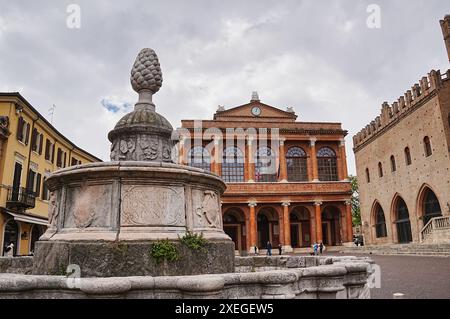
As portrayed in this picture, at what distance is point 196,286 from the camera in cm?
328

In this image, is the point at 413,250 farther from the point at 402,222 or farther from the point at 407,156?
the point at 407,156

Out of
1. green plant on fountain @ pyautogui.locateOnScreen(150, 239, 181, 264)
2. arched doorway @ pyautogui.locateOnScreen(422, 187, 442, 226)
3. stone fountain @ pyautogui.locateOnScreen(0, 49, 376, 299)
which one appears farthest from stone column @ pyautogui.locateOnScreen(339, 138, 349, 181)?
green plant on fountain @ pyautogui.locateOnScreen(150, 239, 181, 264)

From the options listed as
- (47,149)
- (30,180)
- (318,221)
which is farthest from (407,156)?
(30,180)

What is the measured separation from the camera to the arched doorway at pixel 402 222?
28.0 metres

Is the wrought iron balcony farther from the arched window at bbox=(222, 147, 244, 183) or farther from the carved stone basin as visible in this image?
the arched window at bbox=(222, 147, 244, 183)

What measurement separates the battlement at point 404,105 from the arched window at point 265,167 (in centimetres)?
Result: 992

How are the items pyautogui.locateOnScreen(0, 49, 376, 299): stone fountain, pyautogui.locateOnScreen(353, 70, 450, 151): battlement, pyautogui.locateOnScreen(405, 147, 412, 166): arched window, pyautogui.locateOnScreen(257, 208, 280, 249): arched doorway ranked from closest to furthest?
1. pyautogui.locateOnScreen(0, 49, 376, 299): stone fountain
2. pyautogui.locateOnScreen(353, 70, 450, 151): battlement
3. pyautogui.locateOnScreen(405, 147, 412, 166): arched window
4. pyautogui.locateOnScreen(257, 208, 280, 249): arched doorway

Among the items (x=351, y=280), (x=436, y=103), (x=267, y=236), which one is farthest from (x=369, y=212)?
(x=351, y=280)

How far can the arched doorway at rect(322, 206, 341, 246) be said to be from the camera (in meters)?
35.1

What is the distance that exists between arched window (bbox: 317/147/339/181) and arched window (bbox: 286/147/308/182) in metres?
1.51

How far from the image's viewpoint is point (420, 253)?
20.3 meters

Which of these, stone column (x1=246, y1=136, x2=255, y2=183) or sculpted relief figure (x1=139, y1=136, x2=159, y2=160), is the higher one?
stone column (x1=246, y1=136, x2=255, y2=183)
